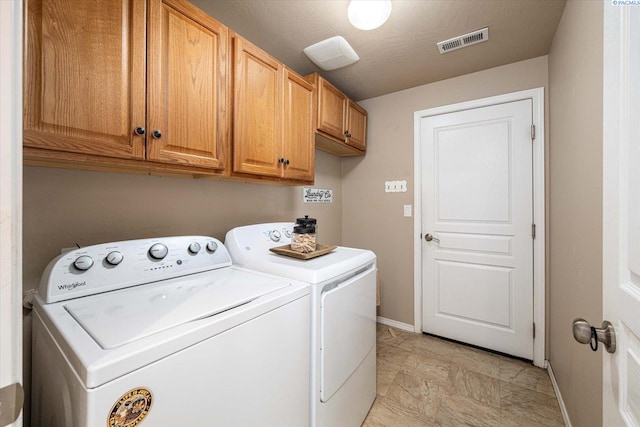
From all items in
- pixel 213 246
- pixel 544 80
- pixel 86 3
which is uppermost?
pixel 544 80

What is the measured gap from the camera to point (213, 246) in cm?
135

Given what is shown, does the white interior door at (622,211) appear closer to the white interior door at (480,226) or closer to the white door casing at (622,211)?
the white door casing at (622,211)

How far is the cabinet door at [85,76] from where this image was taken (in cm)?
81

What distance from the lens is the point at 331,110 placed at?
2.15 m

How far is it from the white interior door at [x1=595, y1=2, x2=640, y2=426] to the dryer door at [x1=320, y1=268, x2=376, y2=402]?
2.80 ft

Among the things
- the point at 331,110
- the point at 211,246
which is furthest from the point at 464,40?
the point at 211,246

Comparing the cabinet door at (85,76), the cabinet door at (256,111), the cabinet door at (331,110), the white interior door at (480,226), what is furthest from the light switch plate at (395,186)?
the cabinet door at (85,76)

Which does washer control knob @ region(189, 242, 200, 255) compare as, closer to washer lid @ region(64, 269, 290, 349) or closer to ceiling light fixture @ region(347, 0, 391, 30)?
washer lid @ region(64, 269, 290, 349)

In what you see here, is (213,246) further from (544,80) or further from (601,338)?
(544,80)

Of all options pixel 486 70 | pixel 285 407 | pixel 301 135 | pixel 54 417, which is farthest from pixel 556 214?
pixel 54 417

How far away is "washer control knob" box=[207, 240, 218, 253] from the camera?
1.33 m

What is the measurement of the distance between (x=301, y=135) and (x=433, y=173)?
4.47ft

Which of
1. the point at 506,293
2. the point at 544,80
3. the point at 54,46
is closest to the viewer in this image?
the point at 54,46

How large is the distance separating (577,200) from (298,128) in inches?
63.6
